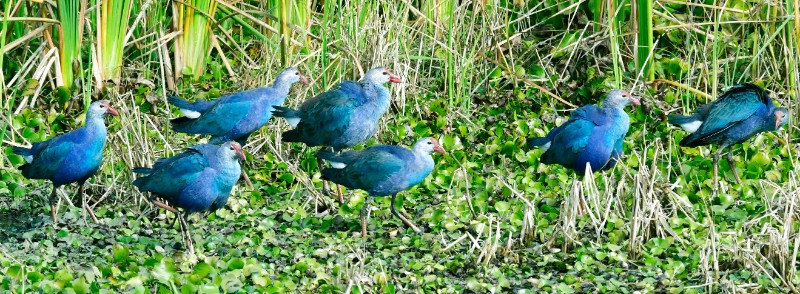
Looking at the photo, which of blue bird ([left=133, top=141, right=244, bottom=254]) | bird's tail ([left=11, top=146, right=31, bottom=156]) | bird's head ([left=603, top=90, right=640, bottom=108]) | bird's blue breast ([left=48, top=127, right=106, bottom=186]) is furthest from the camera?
bird's head ([left=603, top=90, right=640, bottom=108])

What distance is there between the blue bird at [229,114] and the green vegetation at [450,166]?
0.15m

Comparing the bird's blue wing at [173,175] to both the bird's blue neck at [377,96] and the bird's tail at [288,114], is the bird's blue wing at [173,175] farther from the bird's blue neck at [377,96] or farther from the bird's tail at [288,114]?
the bird's blue neck at [377,96]

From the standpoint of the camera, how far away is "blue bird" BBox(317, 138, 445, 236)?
639 centimetres

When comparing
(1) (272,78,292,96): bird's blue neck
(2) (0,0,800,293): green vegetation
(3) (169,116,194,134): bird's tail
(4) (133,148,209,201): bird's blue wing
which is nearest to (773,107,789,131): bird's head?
(2) (0,0,800,293): green vegetation

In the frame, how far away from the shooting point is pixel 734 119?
23.2 feet

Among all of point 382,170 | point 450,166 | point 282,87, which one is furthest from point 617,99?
point 282,87

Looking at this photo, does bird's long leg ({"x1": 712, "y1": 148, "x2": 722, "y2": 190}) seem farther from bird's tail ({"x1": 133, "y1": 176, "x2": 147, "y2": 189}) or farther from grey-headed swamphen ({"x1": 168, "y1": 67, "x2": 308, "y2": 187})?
bird's tail ({"x1": 133, "y1": 176, "x2": 147, "y2": 189})

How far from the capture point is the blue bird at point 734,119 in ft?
23.3

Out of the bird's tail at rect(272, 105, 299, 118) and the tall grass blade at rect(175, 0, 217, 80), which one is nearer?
the bird's tail at rect(272, 105, 299, 118)

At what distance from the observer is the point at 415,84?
835 centimetres

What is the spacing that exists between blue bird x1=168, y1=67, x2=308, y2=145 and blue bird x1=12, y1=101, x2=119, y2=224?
74cm

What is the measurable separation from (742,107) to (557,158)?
1.20 meters

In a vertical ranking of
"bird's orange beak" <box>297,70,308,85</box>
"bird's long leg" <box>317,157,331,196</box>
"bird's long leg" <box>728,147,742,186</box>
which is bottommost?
"bird's long leg" <box>728,147,742,186</box>

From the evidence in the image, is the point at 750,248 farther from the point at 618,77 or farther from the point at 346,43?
the point at 346,43
